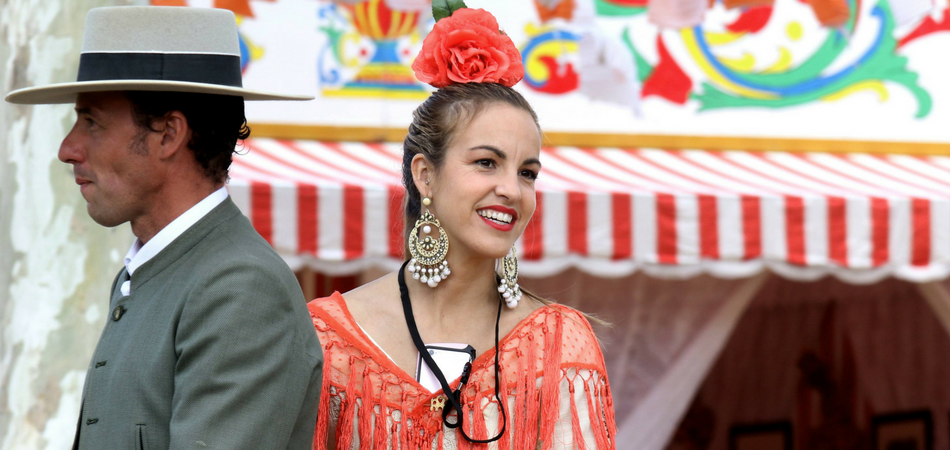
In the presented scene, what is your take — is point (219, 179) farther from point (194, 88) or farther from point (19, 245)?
point (19, 245)

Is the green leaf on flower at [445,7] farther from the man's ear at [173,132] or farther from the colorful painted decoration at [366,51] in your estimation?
the colorful painted decoration at [366,51]

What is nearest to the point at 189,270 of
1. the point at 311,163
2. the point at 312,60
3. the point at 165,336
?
the point at 165,336

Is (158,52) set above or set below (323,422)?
above

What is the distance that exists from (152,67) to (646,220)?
114 inches

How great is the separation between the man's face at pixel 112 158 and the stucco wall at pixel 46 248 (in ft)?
4.16

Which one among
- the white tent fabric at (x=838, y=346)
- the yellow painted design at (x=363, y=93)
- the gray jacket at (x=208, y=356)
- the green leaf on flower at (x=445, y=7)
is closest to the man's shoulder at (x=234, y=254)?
the gray jacket at (x=208, y=356)

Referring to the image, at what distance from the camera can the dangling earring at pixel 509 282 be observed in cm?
217

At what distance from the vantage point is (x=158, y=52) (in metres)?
1.47

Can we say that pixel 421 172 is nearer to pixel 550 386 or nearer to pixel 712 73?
pixel 550 386

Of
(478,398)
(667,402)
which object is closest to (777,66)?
(667,402)

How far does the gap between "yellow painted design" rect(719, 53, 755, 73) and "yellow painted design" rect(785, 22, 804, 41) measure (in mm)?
237

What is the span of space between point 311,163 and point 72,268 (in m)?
1.72

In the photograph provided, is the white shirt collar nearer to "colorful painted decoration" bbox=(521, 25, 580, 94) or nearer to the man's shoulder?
the man's shoulder

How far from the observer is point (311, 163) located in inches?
168
